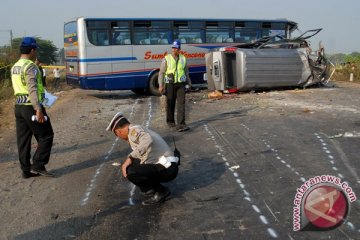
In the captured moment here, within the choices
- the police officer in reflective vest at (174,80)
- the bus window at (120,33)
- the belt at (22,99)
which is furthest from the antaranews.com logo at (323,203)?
the bus window at (120,33)

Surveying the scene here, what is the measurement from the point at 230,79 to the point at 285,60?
1.98m

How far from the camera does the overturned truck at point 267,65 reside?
1437cm

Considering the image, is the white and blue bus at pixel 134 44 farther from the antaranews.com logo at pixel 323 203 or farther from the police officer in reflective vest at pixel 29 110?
the antaranews.com logo at pixel 323 203

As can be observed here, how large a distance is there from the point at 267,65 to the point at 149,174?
430 inches

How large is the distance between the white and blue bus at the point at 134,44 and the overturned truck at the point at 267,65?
1838mm

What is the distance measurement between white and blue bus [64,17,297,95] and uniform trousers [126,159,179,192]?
1076 centimetres

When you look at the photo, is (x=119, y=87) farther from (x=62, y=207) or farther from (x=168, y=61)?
(x=62, y=207)

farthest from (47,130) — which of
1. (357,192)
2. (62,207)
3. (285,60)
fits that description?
(285,60)

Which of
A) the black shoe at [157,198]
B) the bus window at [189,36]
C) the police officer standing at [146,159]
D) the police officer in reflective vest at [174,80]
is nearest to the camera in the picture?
the police officer standing at [146,159]

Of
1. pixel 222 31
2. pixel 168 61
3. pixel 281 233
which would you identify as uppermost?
pixel 222 31

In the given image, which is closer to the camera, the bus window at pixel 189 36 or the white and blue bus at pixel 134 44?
the white and blue bus at pixel 134 44

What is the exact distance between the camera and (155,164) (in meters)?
4.55

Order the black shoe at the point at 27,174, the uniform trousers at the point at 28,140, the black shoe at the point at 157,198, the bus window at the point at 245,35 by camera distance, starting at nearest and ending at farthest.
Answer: the black shoe at the point at 157,198
the uniform trousers at the point at 28,140
the black shoe at the point at 27,174
the bus window at the point at 245,35

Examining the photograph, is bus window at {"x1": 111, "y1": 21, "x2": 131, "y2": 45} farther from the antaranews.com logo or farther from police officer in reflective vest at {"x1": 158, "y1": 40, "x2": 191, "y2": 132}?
the antaranews.com logo
